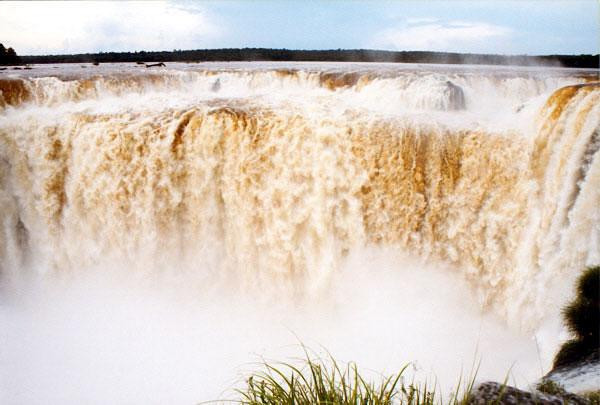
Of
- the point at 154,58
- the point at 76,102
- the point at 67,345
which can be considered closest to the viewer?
the point at 67,345

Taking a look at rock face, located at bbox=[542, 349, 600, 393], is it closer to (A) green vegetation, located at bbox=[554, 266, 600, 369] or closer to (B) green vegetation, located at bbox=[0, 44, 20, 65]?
(A) green vegetation, located at bbox=[554, 266, 600, 369]

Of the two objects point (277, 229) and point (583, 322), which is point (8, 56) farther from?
point (583, 322)

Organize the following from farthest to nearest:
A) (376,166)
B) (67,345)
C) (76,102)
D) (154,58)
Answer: (154,58), (76,102), (67,345), (376,166)

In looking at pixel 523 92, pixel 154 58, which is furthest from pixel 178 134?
pixel 154 58

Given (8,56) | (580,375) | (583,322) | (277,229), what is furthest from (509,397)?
(8,56)

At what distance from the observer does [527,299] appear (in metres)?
6.56

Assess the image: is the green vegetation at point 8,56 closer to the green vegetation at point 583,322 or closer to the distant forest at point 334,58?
the distant forest at point 334,58

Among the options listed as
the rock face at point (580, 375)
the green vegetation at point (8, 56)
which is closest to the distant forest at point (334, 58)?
the green vegetation at point (8, 56)

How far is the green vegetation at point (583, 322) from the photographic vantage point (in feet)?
14.4

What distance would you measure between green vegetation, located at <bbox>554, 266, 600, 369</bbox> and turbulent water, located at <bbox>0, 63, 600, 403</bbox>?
1.24 metres

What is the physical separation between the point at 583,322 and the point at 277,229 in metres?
4.95

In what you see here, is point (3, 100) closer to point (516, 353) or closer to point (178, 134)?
point (178, 134)

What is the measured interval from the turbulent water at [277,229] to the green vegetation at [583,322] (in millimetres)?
1238

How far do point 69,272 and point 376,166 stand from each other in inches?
252
